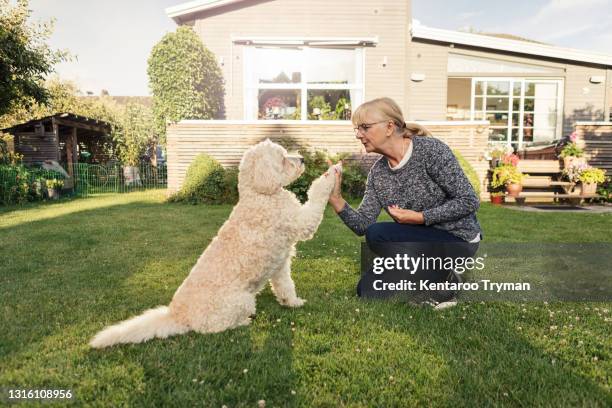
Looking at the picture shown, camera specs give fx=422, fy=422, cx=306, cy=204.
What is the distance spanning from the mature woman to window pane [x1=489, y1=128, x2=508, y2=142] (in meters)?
12.8

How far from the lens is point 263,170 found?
3.05m

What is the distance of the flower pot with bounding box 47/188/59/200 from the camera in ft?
42.5

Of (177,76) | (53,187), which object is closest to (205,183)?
(177,76)

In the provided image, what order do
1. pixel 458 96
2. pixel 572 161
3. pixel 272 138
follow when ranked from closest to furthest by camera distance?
pixel 572 161 → pixel 272 138 → pixel 458 96

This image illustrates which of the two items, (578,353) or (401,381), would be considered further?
(578,353)

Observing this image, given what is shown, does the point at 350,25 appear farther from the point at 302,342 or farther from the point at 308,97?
the point at 302,342

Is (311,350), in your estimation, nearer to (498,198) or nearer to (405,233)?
(405,233)

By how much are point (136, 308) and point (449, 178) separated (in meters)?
2.93

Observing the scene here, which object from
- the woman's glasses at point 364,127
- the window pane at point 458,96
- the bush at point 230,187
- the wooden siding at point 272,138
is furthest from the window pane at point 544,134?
the woman's glasses at point 364,127

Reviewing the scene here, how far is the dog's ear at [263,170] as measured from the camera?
10.0 ft

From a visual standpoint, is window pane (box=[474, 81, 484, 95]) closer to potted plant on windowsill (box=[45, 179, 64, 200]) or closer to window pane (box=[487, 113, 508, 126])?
window pane (box=[487, 113, 508, 126])

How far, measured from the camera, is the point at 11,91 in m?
12.5

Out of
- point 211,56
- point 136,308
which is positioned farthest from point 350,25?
point 136,308

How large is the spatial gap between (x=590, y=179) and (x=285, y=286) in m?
10.4
